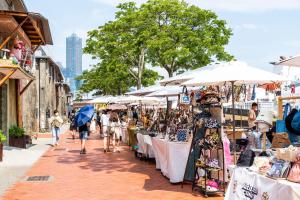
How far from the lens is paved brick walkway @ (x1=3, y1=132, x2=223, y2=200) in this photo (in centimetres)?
873

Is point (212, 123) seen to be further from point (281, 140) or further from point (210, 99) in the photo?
point (281, 140)

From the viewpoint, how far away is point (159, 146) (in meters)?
11.1

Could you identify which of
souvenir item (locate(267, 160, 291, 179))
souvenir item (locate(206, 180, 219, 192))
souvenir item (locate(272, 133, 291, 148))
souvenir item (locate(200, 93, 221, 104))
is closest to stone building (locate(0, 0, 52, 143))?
souvenir item (locate(200, 93, 221, 104))

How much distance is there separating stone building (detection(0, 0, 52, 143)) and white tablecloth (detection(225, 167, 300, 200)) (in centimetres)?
1167

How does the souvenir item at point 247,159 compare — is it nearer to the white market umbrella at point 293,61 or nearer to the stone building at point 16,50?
the white market umbrella at point 293,61

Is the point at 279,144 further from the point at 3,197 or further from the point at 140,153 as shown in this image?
the point at 140,153

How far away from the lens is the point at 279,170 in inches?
188

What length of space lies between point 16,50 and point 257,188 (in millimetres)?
16378

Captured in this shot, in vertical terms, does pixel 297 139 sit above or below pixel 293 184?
above

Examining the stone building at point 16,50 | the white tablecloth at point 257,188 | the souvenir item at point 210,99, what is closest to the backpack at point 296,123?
the white tablecloth at point 257,188

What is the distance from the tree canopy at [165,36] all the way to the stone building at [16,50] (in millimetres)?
9168

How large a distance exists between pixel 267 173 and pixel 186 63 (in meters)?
28.1

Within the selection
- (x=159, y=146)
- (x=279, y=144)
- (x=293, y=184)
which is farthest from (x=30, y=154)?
(x=293, y=184)

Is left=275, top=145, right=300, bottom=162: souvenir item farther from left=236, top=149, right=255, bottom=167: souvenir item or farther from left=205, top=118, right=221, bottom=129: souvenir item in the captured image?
left=205, top=118, right=221, bottom=129: souvenir item
